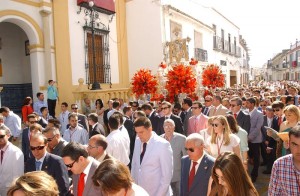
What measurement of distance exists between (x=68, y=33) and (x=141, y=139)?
9.91m

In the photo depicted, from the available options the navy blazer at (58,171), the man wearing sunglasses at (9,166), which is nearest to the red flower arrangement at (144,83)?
the man wearing sunglasses at (9,166)

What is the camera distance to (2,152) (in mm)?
4215

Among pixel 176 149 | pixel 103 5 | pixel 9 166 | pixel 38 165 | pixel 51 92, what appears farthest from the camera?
pixel 103 5

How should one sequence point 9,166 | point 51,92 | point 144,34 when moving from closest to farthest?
1. point 9,166
2. point 51,92
3. point 144,34

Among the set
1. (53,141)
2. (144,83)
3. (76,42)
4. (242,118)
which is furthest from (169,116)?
(76,42)

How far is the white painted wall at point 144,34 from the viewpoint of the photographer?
16469 millimetres

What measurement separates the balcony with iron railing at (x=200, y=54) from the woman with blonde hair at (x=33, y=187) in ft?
67.3

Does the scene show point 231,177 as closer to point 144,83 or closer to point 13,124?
point 13,124

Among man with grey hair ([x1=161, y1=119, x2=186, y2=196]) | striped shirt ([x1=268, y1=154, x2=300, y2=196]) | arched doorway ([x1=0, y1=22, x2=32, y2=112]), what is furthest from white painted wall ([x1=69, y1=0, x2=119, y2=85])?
striped shirt ([x1=268, y1=154, x2=300, y2=196])

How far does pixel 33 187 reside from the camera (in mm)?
1819

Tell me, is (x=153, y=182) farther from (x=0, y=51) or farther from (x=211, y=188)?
(x=0, y=51)

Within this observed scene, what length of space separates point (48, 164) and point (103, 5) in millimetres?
12107

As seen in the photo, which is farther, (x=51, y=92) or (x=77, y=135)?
(x=51, y=92)

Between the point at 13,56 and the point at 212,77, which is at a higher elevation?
the point at 13,56
